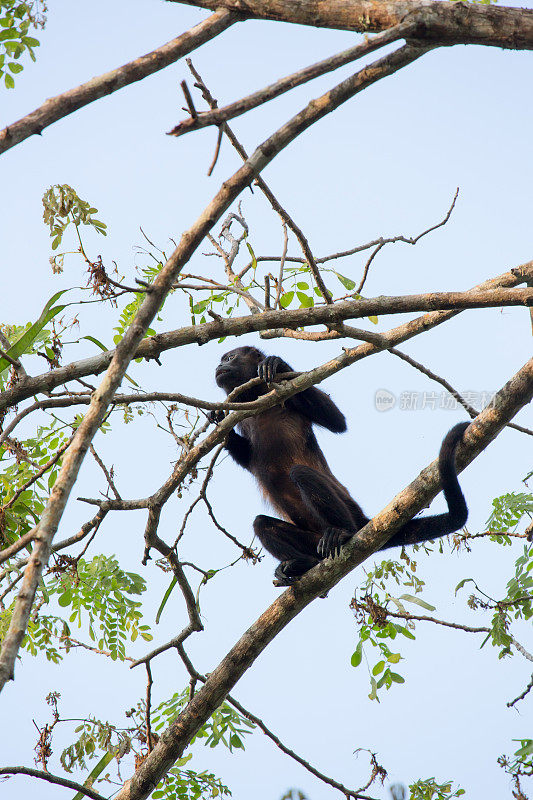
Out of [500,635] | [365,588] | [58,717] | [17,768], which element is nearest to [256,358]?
[365,588]

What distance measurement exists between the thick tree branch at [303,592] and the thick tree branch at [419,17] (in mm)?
1400

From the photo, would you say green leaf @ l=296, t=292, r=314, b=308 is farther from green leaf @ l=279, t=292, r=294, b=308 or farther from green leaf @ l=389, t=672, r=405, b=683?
green leaf @ l=389, t=672, r=405, b=683

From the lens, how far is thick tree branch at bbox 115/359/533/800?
133 inches

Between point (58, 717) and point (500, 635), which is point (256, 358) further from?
point (58, 717)

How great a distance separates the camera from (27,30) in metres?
3.92

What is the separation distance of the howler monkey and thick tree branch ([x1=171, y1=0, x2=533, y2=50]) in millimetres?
2021

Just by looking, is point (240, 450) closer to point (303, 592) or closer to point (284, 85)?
point (303, 592)

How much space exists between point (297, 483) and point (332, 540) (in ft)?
1.83

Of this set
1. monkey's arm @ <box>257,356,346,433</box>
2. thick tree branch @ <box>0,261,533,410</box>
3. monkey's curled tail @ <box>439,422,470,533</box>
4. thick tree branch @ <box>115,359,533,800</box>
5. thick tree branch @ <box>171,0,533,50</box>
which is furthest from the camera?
monkey's arm @ <box>257,356,346,433</box>

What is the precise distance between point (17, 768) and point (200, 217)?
8.14ft

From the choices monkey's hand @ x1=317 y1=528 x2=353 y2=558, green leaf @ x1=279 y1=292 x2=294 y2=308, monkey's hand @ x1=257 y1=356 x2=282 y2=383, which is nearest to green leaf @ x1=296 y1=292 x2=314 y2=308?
green leaf @ x1=279 y1=292 x2=294 y2=308

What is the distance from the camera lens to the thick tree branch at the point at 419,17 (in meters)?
2.76

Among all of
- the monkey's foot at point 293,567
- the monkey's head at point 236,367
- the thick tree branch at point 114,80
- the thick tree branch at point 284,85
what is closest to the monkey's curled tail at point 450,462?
the monkey's foot at point 293,567

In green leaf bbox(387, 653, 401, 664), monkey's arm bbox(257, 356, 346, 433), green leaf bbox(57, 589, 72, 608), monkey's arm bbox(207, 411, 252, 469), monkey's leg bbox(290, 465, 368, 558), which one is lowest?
green leaf bbox(57, 589, 72, 608)
